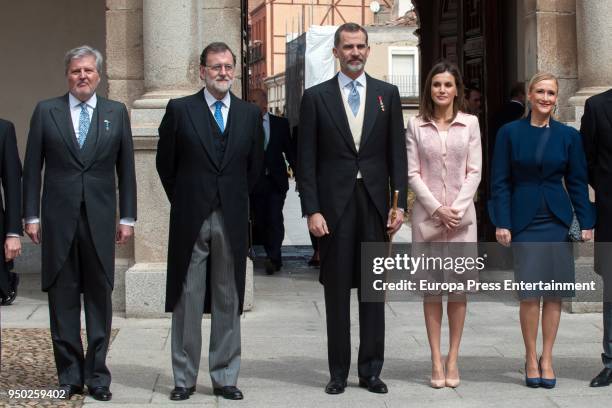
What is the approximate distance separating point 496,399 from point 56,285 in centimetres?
245

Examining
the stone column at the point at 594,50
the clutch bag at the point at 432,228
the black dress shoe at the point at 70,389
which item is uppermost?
the stone column at the point at 594,50

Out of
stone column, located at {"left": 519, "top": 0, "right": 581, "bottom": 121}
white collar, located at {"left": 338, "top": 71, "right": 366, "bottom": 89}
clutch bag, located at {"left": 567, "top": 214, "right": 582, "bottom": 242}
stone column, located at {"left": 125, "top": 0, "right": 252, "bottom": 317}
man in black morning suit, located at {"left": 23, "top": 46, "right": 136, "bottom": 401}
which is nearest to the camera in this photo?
man in black morning suit, located at {"left": 23, "top": 46, "right": 136, "bottom": 401}

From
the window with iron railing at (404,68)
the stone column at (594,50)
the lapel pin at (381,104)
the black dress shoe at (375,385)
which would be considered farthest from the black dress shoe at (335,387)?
the window with iron railing at (404,68)

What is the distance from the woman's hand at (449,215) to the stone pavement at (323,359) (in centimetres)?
94

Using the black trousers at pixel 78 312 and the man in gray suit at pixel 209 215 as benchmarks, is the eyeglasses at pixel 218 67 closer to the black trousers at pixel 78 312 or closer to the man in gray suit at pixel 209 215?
the man in gray suit at pixel 209 215

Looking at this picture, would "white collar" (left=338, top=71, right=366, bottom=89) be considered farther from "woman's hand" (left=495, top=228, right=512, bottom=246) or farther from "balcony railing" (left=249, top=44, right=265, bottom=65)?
"balcony railing" (left=249, top=44, right=265, bottom=65)

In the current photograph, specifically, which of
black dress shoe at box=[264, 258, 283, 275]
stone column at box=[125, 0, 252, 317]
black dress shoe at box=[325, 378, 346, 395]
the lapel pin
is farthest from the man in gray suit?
black dress shoe at box=[264, 258, 283, 275]

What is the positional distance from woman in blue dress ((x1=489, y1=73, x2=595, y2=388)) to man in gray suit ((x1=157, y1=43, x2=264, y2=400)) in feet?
4.83

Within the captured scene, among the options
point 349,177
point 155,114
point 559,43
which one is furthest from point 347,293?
point 559,43

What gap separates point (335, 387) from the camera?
276 inches

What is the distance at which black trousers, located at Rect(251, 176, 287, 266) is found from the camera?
41.8 feet

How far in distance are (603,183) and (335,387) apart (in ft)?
6.30

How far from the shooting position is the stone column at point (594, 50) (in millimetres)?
10078

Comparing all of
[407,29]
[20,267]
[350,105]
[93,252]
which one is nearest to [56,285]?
[93,252]
